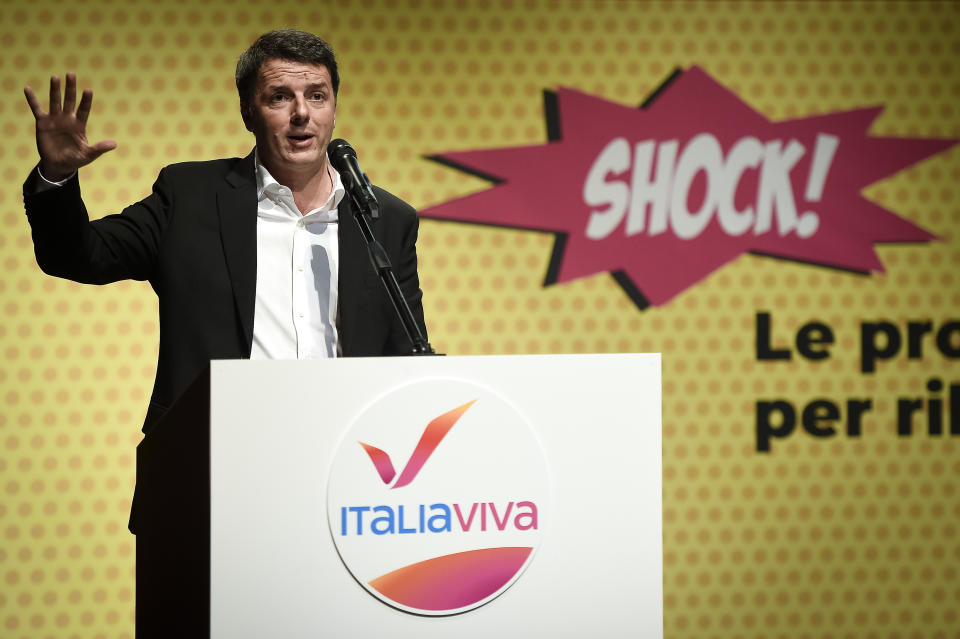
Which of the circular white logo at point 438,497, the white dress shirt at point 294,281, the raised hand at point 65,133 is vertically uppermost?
the raised hand at point 65,133

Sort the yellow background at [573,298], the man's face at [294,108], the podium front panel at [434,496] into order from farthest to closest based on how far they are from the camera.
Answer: the yellow background at [573,298] → the man's face at [294,108] → the podium front panel at [434,496]

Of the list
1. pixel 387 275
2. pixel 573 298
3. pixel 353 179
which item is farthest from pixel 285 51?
pixel 573 298

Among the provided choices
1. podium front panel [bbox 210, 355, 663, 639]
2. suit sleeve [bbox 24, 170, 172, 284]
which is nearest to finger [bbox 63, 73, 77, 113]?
suit sleeve [bbox 24, 170, 172, 284]

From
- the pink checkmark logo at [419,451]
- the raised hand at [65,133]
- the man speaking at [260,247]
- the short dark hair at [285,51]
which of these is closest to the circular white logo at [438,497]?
the pink checkmark logo at [419,451]

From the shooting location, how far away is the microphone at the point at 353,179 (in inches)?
56.0

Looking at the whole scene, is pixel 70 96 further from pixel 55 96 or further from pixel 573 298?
pixel 573 298

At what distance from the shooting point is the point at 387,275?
1.38 metres

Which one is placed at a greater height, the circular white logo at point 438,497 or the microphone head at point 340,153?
the microphone head at point 340,153

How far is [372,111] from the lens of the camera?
3.39m

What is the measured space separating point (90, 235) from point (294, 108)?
0.39m

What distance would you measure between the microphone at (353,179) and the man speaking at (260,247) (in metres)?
0.21

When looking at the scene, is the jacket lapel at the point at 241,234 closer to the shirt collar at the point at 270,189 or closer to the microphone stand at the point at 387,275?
the shirt collar at the point at 270,189

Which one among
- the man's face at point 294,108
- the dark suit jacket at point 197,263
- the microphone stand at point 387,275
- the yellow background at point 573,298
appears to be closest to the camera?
the microphone stand at point 387,275

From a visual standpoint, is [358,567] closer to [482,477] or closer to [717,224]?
[482,477]
